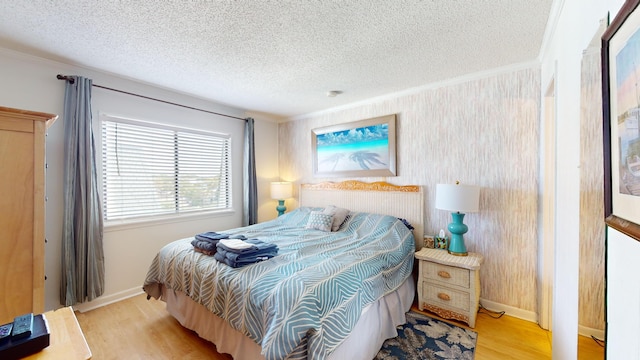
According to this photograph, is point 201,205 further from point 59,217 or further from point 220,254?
point 220,254

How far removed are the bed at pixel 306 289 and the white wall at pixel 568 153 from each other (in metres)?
1.02

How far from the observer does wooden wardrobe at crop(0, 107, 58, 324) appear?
154cm

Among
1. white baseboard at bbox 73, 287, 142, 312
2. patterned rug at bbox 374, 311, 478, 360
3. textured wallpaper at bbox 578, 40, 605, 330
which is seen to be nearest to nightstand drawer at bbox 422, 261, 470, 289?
patterned rug at bbox 374, 311, 478, 360

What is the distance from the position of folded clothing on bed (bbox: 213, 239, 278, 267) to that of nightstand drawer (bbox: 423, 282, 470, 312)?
59.0 inches

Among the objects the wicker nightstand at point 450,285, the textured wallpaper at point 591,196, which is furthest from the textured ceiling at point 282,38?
the wicker nightstand at point 450,285

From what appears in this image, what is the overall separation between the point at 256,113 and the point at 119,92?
70.6 inches

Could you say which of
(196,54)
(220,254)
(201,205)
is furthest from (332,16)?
(201,205)

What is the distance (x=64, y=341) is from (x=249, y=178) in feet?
9.85

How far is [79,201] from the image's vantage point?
2375 mm

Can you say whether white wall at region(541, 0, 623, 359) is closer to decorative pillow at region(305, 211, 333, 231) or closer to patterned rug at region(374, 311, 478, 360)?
patterned rug at region(374, 311, 478, 360)

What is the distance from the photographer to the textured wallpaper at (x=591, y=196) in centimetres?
90

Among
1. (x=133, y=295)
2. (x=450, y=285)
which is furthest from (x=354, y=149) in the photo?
(x=133, y=295)

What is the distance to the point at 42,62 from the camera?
7.45ft

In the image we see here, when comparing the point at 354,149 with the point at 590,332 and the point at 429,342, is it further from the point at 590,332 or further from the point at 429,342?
the point at 590,332
